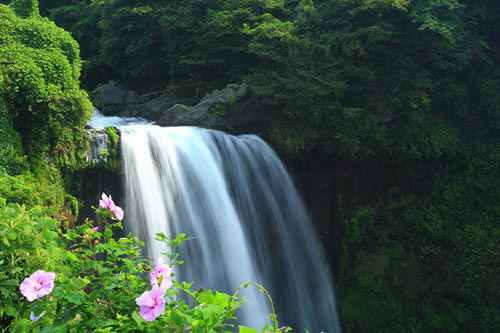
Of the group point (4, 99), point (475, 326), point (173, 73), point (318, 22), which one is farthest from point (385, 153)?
point (4, 99)

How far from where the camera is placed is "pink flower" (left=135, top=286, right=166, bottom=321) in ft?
5.20

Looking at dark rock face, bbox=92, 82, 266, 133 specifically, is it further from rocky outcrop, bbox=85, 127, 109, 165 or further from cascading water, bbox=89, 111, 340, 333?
rocky outcrop, bbox=85, 127, 109, 165

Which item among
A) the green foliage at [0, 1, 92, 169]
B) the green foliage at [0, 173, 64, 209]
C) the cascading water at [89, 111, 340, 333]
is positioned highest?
the green foliage at [0, 1, 92, 169]

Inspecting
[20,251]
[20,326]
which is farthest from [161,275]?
[20,251]

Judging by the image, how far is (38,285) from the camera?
166cm

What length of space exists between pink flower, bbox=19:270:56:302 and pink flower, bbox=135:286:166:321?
36 cm

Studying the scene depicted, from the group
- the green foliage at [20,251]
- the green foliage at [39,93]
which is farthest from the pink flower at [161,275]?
the green foliage at [39,93]

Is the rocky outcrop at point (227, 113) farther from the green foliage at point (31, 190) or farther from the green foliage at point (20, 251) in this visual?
the green foliage at point (20, 251)

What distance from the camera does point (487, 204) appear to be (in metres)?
9.79

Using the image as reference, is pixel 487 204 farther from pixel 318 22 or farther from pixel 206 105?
pixel 206 105

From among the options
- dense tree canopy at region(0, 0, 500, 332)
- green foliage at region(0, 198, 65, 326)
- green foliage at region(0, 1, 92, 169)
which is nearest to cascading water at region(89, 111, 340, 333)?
dense tree canopy at region(0, 0, 500, 332)

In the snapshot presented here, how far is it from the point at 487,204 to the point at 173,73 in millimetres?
8559

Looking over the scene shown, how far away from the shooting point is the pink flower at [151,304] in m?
1.58

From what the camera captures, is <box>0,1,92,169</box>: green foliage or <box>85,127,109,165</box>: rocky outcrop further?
<box>85,127,109,165</box>: rocky outcrop
